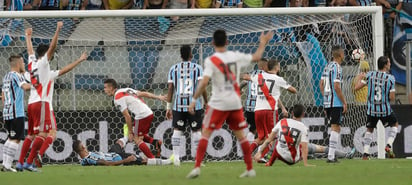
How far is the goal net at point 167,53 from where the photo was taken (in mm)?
20266

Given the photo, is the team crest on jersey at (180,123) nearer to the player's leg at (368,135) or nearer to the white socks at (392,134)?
the player's leg at (368,135)

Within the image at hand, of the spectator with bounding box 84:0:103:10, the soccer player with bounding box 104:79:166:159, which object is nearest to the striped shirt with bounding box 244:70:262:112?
the soccer player with bounding box 104:79:166:159

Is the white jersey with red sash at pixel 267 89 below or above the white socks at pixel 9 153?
above

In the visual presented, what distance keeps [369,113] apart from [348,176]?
6861 mm

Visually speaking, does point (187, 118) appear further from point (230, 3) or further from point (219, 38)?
point (230, 3)

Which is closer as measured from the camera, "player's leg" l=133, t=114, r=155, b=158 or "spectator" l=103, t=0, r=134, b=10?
"player's leg" l=133, t=114, r=155, b=158

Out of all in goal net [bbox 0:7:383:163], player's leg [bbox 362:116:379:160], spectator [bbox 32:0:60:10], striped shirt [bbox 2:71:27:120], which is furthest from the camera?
spectator [bbox 32:0:60:10]

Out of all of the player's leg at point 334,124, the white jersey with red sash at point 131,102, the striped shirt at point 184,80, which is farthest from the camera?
the player's leg at point 334,124

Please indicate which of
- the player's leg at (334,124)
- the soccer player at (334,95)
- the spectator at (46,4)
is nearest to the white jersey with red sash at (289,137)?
the soccer player at (334,95)

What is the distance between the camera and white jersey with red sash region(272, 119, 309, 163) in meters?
16.2

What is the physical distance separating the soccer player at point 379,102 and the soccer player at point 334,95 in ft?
3.05

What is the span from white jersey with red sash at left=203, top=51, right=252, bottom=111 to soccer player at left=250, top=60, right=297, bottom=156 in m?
5.38

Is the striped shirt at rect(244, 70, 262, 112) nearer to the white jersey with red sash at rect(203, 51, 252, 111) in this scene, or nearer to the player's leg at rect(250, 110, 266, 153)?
the player's leg at rect(250, 110, 266, 153)

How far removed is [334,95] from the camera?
1878 centimetres
